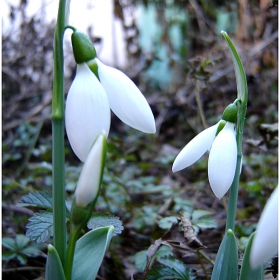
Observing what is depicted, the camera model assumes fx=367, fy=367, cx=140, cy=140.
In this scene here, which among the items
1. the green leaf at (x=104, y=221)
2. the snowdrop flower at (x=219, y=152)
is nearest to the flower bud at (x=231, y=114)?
the snowdrop flower at (x=219, y=152)

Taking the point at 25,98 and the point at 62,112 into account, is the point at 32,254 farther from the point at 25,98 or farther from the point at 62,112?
the point at 25,98

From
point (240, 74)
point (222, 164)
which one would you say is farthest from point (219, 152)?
point (240, 74)

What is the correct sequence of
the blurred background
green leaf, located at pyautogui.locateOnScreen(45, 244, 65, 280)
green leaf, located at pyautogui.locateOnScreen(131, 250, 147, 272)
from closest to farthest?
green leaf, located at pyautogui.locateOnScreen(45, 244, 65, 280)
green leaf, located at pyautogui.locateOnScreen(131, 250, 147, 272)
the blurred background

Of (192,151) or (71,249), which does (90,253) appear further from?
(192,151)

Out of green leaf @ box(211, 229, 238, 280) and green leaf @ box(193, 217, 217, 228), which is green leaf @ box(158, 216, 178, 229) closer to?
green leaf @ box(193, 217, 217, 228)

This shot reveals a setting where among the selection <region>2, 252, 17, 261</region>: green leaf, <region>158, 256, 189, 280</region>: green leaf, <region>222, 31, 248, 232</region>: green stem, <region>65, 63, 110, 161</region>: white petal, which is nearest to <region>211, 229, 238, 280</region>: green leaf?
<region>222, 31, 248, 232</region>: green stem
